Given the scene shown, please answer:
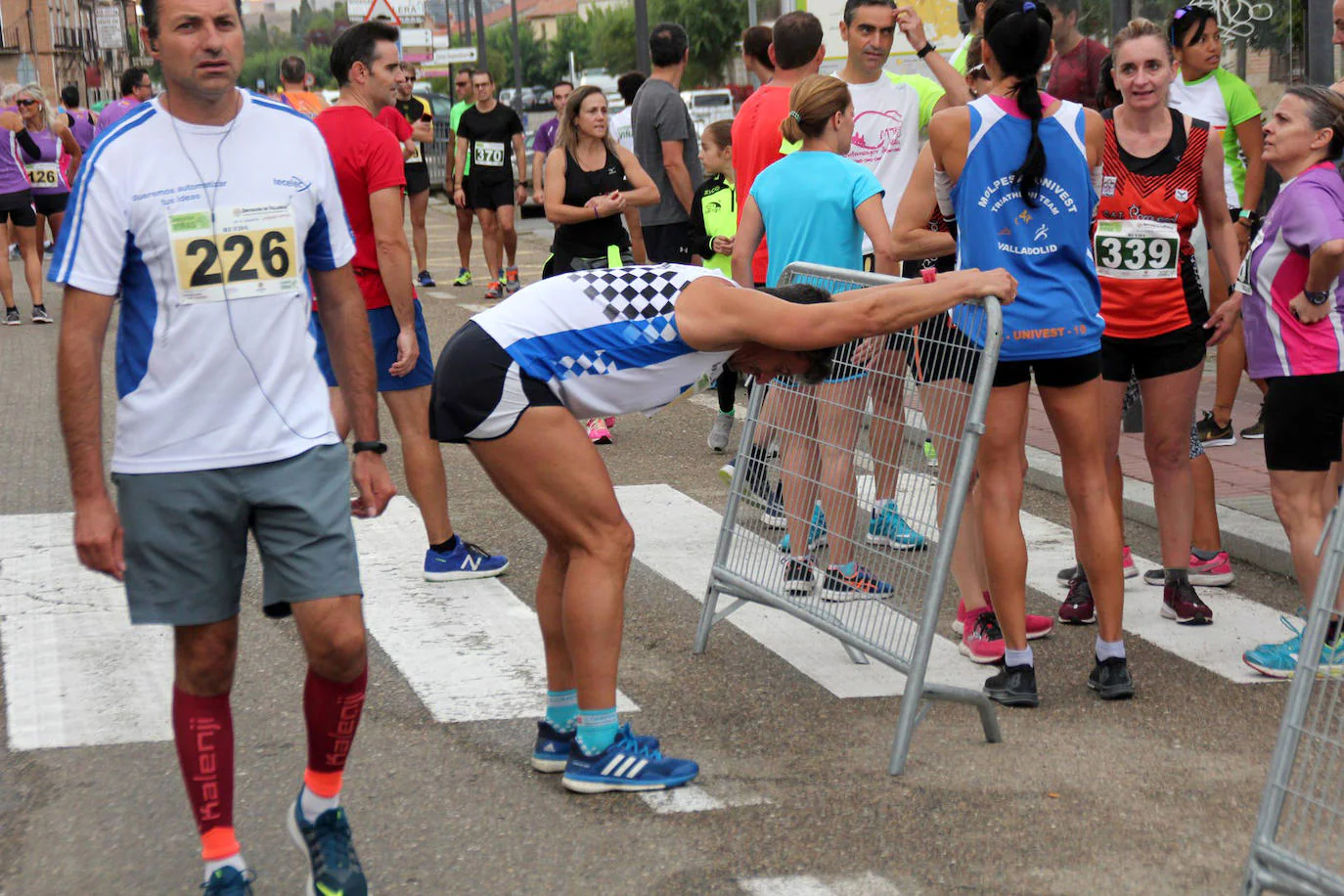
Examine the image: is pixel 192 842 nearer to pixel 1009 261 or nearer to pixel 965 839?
pixel 965 839

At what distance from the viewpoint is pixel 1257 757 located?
4.67 meters

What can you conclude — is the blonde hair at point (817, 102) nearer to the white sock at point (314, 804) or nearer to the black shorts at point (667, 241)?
the white sock at point (314, 804)

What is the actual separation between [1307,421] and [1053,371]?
0.87 m

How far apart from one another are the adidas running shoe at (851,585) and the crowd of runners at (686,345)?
0.4 inches

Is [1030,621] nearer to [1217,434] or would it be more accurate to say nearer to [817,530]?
[817,530]

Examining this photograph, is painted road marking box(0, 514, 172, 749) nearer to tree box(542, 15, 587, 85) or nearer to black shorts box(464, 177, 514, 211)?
black shorts box(464, 177, 514, 211)

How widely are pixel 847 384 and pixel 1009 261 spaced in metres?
0.61

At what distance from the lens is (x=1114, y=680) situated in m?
5.16

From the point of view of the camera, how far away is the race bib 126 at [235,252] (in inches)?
137

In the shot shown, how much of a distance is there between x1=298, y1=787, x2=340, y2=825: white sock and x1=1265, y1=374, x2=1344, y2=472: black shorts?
123 inches

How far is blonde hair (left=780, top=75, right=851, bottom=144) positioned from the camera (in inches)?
240

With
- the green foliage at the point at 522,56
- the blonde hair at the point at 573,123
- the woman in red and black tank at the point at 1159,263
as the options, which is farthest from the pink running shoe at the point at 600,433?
the green foliage at the point at 522,56

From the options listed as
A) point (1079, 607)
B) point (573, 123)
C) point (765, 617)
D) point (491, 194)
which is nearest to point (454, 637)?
point (765, 617)

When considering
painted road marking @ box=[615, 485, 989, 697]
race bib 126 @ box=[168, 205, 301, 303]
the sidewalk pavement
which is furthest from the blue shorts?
the sidewalk pavement
